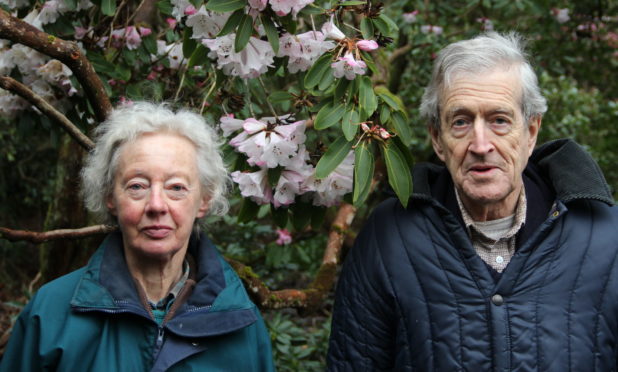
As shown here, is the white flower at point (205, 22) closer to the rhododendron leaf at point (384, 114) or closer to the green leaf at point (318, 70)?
the green leaf at point (318, 70)

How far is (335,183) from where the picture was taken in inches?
88.1

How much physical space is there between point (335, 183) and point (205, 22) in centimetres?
69

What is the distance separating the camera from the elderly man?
1930 mm

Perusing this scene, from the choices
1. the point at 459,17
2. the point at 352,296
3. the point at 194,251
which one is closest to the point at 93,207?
the point at 194,251

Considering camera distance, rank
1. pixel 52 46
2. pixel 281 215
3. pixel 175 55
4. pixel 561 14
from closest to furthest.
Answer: pixel 52 46, pixel 281 215, pixel 175 55, pixel 561 14

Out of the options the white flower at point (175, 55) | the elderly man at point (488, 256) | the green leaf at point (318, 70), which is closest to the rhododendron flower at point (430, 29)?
the white flower at point (175, 55)

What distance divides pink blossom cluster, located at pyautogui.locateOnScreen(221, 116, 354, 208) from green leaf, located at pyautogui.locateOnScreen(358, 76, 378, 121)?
22 cm

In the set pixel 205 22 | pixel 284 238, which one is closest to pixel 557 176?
pixel 205 22

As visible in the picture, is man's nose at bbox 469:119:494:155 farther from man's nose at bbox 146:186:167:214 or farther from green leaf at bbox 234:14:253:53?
man's nose at bbox 146:186:167:214

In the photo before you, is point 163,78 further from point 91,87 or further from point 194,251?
point 194,251

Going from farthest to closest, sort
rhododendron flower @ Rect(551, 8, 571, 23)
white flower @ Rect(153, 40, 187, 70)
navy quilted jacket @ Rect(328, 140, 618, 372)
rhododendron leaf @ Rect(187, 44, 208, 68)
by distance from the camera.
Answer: rhododendron flower @ Rect(551, 8, 571, 23)
white flower @ Rect(153, 40, 187, 70)
rhododendron leaf @ Rect(187, 44, 208, 68)
navy quilted jacket @ Rect(328, 140, 618, 372)

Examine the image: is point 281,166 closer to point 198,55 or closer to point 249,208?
point 249,208

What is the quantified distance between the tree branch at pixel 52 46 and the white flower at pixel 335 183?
0.88 metres

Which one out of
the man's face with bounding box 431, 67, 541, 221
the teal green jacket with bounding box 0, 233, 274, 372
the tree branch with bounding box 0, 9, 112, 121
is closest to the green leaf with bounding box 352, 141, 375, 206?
the man's face with bounding box 431, 67, 541, 221
